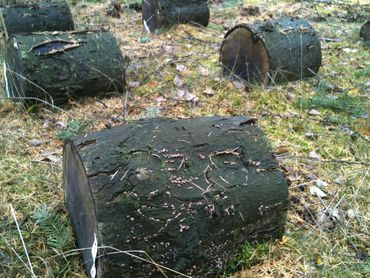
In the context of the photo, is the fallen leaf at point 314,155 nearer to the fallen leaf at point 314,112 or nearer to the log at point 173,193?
the fallen leaf at point 314,112

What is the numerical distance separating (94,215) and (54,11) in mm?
4692

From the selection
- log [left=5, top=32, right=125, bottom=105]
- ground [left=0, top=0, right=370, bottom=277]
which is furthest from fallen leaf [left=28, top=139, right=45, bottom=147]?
log [left=5, top=32, right=125, bottom=105]

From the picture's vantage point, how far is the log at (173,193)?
1.83 metres

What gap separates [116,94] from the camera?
4.41 meters

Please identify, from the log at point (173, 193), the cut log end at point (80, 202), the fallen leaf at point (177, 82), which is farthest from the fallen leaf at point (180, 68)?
the cut log end at point (80, 202)

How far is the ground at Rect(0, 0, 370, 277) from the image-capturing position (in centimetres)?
224

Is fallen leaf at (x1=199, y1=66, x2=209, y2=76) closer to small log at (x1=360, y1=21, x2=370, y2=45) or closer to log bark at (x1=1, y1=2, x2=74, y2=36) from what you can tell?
log bark at (x1=1, y1=2, x2=74, y2=36)

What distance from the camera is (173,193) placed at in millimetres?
1919

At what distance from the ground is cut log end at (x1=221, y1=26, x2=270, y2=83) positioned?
0.59 feet

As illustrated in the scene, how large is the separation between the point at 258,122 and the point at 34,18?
3626 mm

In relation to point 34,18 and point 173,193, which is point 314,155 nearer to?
point 173,193

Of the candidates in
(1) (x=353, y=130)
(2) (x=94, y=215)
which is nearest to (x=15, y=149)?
(2) (x=94, y=215)

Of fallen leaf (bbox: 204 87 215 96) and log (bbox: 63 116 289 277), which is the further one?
fallen leaf (bbox: 204 87 215 96)

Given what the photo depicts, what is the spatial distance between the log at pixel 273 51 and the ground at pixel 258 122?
0.56ft
